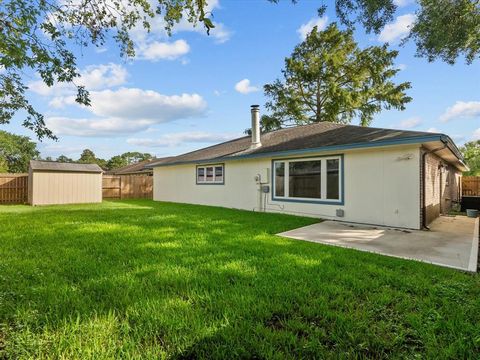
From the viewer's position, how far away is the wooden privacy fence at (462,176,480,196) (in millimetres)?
16453

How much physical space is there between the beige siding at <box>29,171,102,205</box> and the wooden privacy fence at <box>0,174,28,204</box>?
5.27ft

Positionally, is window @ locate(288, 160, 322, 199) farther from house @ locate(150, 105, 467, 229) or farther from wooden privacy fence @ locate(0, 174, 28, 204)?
wooden privacy fence @ locate(0, 174, 28, 204)

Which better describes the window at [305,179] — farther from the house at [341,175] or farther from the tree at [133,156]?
the tree at [133,156]

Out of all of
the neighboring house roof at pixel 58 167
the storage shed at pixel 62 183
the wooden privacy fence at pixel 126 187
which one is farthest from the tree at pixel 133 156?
the storage shed at pixel 62 183

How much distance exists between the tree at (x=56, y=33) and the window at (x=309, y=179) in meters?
5.88

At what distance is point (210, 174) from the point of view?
13.2m

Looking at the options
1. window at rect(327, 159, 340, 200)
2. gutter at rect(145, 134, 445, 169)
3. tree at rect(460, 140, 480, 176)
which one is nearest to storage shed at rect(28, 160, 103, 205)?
gutter at rect(145, 134, 445, 169)

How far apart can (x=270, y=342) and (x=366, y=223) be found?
6.69 m

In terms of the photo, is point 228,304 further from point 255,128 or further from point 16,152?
point 16,152

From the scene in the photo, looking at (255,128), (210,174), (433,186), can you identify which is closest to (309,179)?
(433,186)

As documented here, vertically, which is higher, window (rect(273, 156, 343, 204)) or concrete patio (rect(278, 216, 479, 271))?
window (rect(273, 156, 343, 204))

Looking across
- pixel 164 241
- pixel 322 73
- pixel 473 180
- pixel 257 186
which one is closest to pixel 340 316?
pixel 164 241

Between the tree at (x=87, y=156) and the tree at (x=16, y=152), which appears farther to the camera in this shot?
the tree at (x=87, y=156)

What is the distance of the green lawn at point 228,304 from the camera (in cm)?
200
